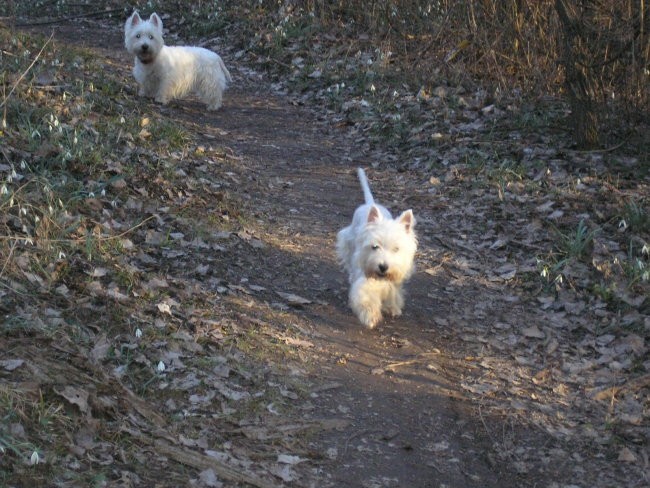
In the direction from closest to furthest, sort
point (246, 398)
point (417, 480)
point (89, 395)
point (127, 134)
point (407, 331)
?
1. point (89, 395)
2. point (417, 480)
3. point (246, 398)
4. point (407, 331)
5. point (127, 134)

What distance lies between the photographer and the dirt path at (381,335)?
14.1ft

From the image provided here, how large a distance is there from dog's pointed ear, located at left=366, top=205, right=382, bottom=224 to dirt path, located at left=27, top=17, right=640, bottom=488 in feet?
2.70

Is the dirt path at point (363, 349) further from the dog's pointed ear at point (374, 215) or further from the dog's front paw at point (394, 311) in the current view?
the dog's pointed ear at point (374, 215)

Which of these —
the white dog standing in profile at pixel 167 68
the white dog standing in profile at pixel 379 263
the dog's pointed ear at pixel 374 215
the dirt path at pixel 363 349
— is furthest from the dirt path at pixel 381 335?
the dog's pointed ear at pixel 374 215

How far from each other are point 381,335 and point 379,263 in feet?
1.95

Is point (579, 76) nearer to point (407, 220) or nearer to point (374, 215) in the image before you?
point (407, 220)

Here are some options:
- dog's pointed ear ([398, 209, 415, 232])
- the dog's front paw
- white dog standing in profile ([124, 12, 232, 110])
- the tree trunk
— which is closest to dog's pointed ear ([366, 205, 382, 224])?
dog's pointed ear ([398, 209, 415, 232])

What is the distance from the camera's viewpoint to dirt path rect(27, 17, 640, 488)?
14.1 ft

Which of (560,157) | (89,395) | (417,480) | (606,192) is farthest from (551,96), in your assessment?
(89,395)

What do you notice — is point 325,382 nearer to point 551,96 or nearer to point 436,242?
point 436,242

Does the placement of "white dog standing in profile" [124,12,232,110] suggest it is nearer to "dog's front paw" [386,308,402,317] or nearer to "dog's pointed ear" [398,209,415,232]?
"dog's pointed ear" [398,209,415,232]

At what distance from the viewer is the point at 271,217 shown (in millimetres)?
7715

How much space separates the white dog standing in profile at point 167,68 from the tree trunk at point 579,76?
16.3 feet

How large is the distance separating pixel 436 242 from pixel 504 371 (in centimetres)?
232
